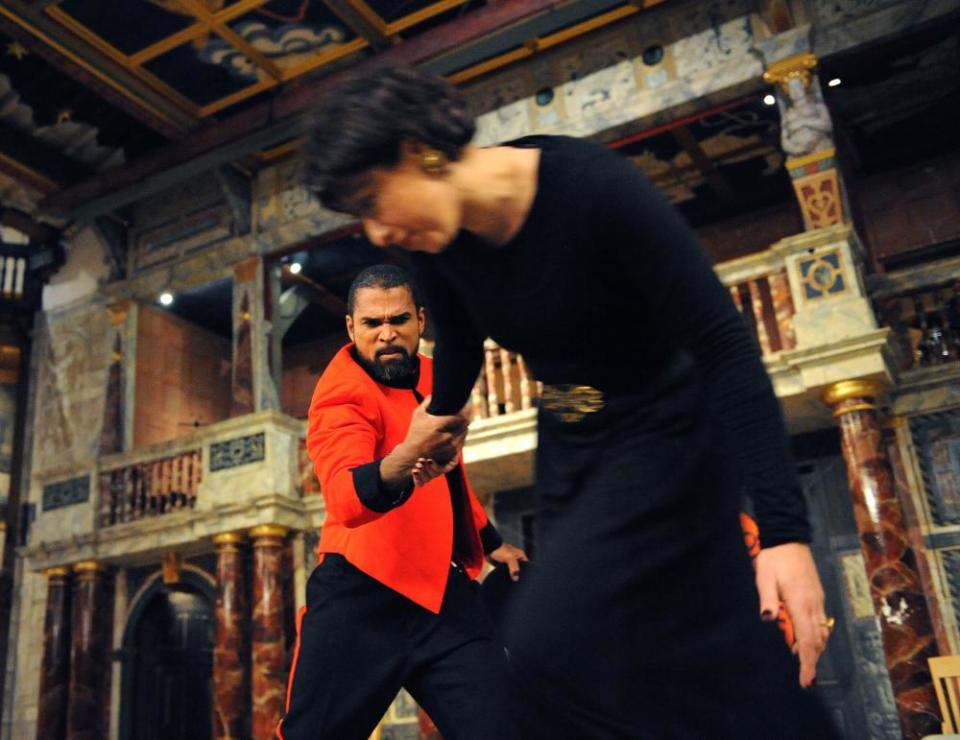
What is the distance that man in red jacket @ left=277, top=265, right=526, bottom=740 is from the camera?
217cm

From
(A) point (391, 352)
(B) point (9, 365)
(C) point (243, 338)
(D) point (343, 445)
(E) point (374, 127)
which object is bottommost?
(D) point (343, 445)

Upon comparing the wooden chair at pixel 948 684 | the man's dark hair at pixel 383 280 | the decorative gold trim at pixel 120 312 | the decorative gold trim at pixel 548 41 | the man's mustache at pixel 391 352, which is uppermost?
the decorative gold trim at pixel 548 41

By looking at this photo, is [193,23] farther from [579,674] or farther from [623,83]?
[579,674]

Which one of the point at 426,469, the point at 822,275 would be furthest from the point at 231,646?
the point at 426,469

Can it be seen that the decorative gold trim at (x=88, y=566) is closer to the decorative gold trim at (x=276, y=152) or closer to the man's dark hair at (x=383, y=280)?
the decorative gold trim at (x=276, y=152)

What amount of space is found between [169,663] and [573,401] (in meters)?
10.7

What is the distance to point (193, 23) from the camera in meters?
9.01

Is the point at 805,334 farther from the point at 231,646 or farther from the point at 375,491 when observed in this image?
the point at 231,646

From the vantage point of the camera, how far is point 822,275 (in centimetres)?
716

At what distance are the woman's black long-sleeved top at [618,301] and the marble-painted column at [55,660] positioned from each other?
10.1 m

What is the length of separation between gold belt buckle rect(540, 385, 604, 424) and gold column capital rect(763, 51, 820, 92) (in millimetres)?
7485

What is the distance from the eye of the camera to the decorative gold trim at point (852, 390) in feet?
22.7

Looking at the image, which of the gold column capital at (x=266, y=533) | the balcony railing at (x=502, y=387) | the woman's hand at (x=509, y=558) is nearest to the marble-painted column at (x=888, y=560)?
the balcony railing at (x=502, y=387)

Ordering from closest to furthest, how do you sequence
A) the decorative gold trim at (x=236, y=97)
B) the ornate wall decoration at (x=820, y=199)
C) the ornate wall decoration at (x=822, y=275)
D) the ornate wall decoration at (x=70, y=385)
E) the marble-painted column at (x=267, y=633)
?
the ornate wall decoration at (x=822, y=275), the ornate wall decoration at (x=820, y=199), the marble-painted column at (x=267, y=633), the decorative gold trim at (x=236, y=97), the ornate wall decoration at (x=70, y=385)
